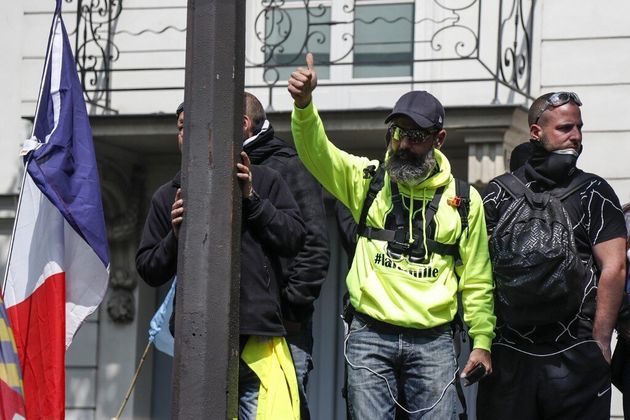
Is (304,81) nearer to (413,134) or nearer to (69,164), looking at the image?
(413,134)

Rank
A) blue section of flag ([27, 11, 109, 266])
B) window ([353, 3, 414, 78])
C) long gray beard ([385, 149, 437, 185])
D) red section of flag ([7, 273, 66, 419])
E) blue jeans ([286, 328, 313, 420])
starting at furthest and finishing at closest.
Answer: window ([353, 3, 414, 78]) < blue section of flag ([27, 11, 109, 266]) < red section of flag ([7, 273, 66, 419]) < blue jeans ([286, 328, 313, 420]) < long gray beard ([385, 149, 437, 185])

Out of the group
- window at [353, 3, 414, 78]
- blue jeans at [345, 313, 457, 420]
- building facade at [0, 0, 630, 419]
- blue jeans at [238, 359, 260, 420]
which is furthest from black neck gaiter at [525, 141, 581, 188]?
window at [353, 3, 414, 78]

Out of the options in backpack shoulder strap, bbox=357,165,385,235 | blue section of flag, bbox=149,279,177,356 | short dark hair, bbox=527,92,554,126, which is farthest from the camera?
blue section of flag, bbox=149,279,177,356

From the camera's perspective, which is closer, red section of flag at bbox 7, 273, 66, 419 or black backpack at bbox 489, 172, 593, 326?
black backpack at bbox 489, 172, 593, 326

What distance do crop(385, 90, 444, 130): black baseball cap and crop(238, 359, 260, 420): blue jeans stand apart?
121cm

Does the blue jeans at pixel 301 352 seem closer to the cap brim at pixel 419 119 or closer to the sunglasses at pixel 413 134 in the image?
the sunglasses at pixel 413 134

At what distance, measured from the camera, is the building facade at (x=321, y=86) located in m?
11.5

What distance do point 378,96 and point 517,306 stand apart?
5.69 m

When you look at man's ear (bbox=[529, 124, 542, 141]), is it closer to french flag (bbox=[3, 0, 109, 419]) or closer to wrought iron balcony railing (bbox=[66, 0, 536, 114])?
french flag (bbox=[3, 0, 109, 419])

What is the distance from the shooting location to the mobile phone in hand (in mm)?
6395

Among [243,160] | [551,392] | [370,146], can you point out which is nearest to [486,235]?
[551,392]

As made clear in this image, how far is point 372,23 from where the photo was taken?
40.3 ft

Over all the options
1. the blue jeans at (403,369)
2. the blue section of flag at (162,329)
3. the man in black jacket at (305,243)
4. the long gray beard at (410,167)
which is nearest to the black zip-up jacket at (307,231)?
the man in black jacket at (305,243)

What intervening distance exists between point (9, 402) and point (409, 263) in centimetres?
198
